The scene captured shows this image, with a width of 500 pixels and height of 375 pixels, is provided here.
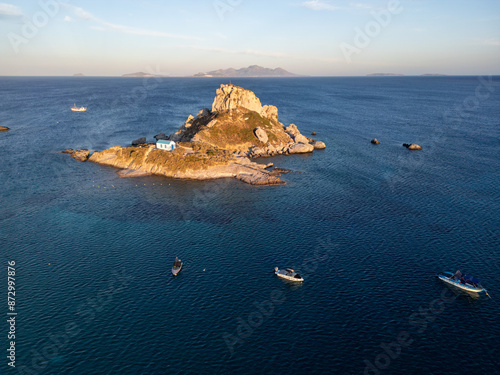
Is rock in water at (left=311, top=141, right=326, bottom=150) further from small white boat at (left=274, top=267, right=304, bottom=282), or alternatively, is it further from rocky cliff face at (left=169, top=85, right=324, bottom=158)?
small white boat at (left=274, top=267, right=304, bottom=282)

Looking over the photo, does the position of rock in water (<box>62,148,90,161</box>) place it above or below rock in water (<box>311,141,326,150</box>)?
below

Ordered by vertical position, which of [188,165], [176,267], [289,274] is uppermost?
[188,165]

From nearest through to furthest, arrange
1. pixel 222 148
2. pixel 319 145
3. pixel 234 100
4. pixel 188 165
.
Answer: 1. pixel 188 165
2. pixel 222 148
3. pixel 319 145
4. pixel 234 100

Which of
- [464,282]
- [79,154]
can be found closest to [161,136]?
[79,154]

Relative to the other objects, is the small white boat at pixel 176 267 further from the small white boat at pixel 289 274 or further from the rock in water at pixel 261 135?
the rock in water at pixel 261 135

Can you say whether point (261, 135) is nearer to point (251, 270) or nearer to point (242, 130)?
point (242, 130)

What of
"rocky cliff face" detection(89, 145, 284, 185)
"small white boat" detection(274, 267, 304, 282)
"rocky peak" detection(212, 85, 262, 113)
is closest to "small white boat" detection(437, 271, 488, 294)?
"small white boat" detection(274, 267, 304, 282)
